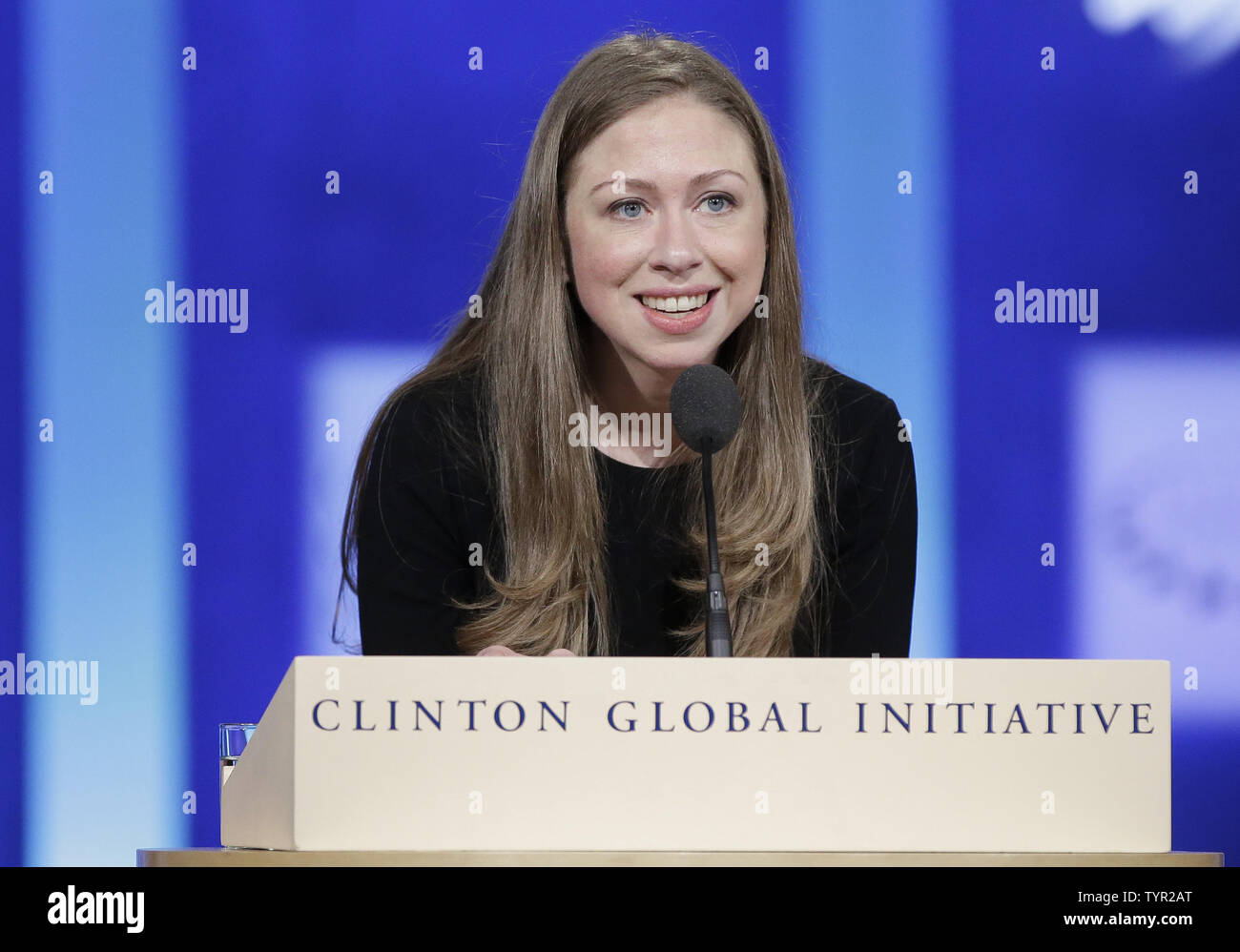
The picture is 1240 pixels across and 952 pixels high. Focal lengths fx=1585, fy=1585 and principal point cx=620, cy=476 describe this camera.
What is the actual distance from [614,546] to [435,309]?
3.35ft

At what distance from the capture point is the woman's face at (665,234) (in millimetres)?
2090

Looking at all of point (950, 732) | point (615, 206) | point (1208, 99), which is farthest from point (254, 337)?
point (950, 732)

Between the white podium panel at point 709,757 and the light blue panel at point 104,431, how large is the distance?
193 cm

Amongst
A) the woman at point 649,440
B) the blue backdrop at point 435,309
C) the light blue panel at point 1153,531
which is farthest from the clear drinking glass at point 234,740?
the light blue panel at point 1153,531

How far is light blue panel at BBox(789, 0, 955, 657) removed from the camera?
116 inches

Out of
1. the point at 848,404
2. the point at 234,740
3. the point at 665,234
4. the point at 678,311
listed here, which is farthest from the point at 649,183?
the point at 234,740

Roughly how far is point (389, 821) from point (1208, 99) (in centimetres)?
263

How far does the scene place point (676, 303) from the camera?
210cm

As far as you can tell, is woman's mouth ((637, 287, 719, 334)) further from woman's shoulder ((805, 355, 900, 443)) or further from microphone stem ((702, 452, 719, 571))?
microphone stem ((702, 452, 719, 571))

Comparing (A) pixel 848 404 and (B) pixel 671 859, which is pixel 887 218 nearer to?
(A) pixel 848 404

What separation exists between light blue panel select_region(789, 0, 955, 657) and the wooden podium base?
1975mm

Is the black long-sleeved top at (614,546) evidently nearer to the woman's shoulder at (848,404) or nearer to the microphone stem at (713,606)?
the woman's shoulder at (848,404)

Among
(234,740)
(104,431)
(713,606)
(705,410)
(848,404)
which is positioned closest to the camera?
(713,606)

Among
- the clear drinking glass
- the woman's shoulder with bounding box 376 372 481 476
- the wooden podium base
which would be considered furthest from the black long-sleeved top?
the wooden podium base
